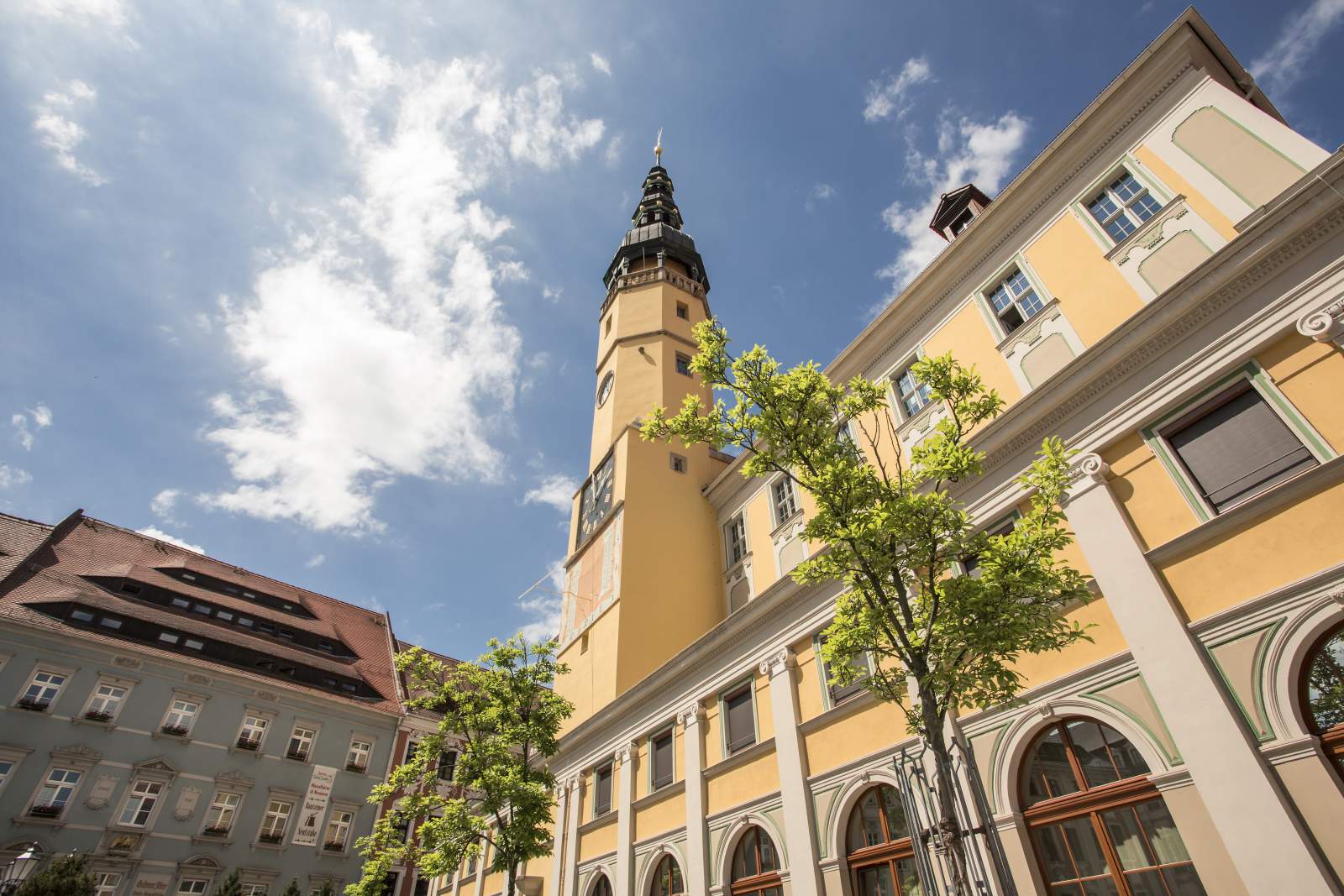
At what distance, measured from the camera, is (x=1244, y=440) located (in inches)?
355

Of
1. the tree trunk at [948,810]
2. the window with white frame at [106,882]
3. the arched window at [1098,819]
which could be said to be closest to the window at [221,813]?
the window with white frame at [106,882]

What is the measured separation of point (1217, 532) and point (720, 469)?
1924cm

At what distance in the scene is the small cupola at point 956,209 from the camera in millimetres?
18766

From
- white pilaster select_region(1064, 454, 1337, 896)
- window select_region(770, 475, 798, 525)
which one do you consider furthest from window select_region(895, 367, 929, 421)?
white pilaster select_region(1064, 454, 1337, 896)

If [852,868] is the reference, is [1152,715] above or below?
above

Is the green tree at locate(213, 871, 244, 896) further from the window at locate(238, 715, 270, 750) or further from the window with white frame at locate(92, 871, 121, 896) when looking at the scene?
the window at locate(238, 715, 270, 750)

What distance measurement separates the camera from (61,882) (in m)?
20.8

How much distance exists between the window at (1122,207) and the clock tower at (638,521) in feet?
49.6

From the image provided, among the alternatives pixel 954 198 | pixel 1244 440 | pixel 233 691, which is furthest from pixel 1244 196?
pixel 233 691

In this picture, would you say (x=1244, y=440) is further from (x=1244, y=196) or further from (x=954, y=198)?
(x=954, y=198)

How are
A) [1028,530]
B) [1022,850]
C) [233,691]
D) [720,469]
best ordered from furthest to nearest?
[233,691], [720,469], [1022,850], [1028,530]

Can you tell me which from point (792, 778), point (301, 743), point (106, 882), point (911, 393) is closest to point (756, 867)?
point (792, 778)

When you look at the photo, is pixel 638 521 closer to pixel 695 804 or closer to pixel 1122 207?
pixel 695 804

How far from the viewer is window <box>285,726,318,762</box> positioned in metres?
32.0
